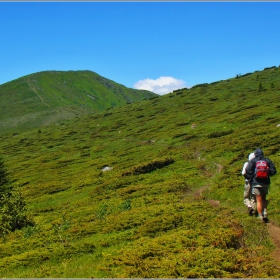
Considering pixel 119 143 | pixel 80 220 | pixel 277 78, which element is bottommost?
pixel 80 220

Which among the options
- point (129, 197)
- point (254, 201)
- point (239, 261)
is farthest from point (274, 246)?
point (129, 197)

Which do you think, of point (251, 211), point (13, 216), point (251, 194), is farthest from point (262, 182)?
point (13, 216)

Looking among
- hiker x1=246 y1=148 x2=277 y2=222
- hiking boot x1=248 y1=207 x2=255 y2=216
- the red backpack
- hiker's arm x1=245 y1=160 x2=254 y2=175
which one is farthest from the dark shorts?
hiking boot x1=248 y1=207 x2=255 y2=216

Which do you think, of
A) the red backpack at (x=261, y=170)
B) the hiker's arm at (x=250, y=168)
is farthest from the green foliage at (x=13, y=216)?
the red backpack at (x=261, y=170)

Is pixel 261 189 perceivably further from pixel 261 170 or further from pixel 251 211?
pixel 251 211

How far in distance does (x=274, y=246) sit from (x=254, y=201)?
4.92m

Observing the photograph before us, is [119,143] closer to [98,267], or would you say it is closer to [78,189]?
[78,189]

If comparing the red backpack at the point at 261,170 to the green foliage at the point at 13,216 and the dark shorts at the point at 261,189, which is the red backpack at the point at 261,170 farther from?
the green foliage at the point at 13,216

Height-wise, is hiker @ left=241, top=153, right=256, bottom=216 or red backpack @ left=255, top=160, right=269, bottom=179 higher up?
red backpack @ left=255, top=160, right=269, bottom=179

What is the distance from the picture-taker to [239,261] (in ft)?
34.7

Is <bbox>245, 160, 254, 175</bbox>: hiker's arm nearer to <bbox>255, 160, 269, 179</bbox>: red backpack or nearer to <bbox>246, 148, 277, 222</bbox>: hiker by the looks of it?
<bbox>246, 148, 277, 222</bbox>: hiker

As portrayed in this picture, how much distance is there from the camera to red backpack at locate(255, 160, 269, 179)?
16.1 m

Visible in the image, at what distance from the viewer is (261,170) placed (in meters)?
16.2

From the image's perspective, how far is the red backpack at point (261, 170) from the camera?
1614 cm
